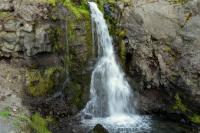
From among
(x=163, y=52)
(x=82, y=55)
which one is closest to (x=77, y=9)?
(x=82, y=55)

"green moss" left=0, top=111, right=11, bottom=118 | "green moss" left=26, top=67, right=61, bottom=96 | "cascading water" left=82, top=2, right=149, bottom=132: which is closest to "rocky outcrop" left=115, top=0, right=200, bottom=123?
"cascading water" left=82, top=2, right=149, bottom=132

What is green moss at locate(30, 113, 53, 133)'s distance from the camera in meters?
14.8

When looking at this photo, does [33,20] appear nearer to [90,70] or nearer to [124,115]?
[90,70]

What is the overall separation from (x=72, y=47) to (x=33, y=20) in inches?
87.6

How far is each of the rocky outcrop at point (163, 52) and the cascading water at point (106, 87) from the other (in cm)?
62

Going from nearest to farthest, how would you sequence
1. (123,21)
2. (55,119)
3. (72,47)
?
1. (55,119)
2. (72,47)
3. (123,21)

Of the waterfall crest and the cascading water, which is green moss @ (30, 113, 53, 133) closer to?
the cascading water

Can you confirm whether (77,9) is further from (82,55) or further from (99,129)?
(99,129)

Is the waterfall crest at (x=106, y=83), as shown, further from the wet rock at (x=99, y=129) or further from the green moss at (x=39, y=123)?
the green moss at (x=39, y=123)

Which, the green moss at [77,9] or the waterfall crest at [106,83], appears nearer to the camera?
the green moss at [77,9]

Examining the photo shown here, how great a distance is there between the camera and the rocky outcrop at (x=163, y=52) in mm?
17703

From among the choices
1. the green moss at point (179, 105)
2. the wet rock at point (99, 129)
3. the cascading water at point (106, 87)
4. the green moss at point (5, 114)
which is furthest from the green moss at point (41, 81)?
the green moss at point (179, 105)

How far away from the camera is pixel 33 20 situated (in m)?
17.6

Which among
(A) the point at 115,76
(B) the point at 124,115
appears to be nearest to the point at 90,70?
(A) the point at 115,76
